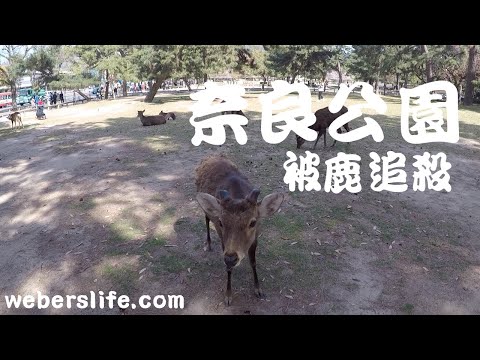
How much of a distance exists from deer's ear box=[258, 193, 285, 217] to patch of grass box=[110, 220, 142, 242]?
10.6ft

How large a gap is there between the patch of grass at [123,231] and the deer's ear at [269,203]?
3235 mm

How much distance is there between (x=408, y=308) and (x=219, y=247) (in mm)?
3046

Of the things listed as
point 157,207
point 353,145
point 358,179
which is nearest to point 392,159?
point 353,145

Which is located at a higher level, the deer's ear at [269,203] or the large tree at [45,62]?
the large tree at [45,62]

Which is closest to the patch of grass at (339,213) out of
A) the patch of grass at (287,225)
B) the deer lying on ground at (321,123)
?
the patch of grass at (287,225)

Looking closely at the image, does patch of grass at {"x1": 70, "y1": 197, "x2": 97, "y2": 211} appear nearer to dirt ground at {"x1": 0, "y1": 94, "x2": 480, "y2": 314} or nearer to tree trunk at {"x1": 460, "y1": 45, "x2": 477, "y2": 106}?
dirt ground at {"x1": 0, "y1": 94, "x2": 480, "y2": 314}

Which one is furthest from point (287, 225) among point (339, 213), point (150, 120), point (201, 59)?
point (201, 59)

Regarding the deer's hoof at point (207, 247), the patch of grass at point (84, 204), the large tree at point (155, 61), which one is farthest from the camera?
the large tree at point (155, 61)

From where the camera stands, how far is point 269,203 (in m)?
4.66

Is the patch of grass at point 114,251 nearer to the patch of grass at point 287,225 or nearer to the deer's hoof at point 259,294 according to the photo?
the deer's hoof at point 259,294

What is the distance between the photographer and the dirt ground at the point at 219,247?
539cm

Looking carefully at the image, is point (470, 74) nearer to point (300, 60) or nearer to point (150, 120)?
point (300, 60)

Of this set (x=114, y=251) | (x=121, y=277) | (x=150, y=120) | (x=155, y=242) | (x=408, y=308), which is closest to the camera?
(x=408, y=308)

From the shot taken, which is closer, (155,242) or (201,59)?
(155,242)
